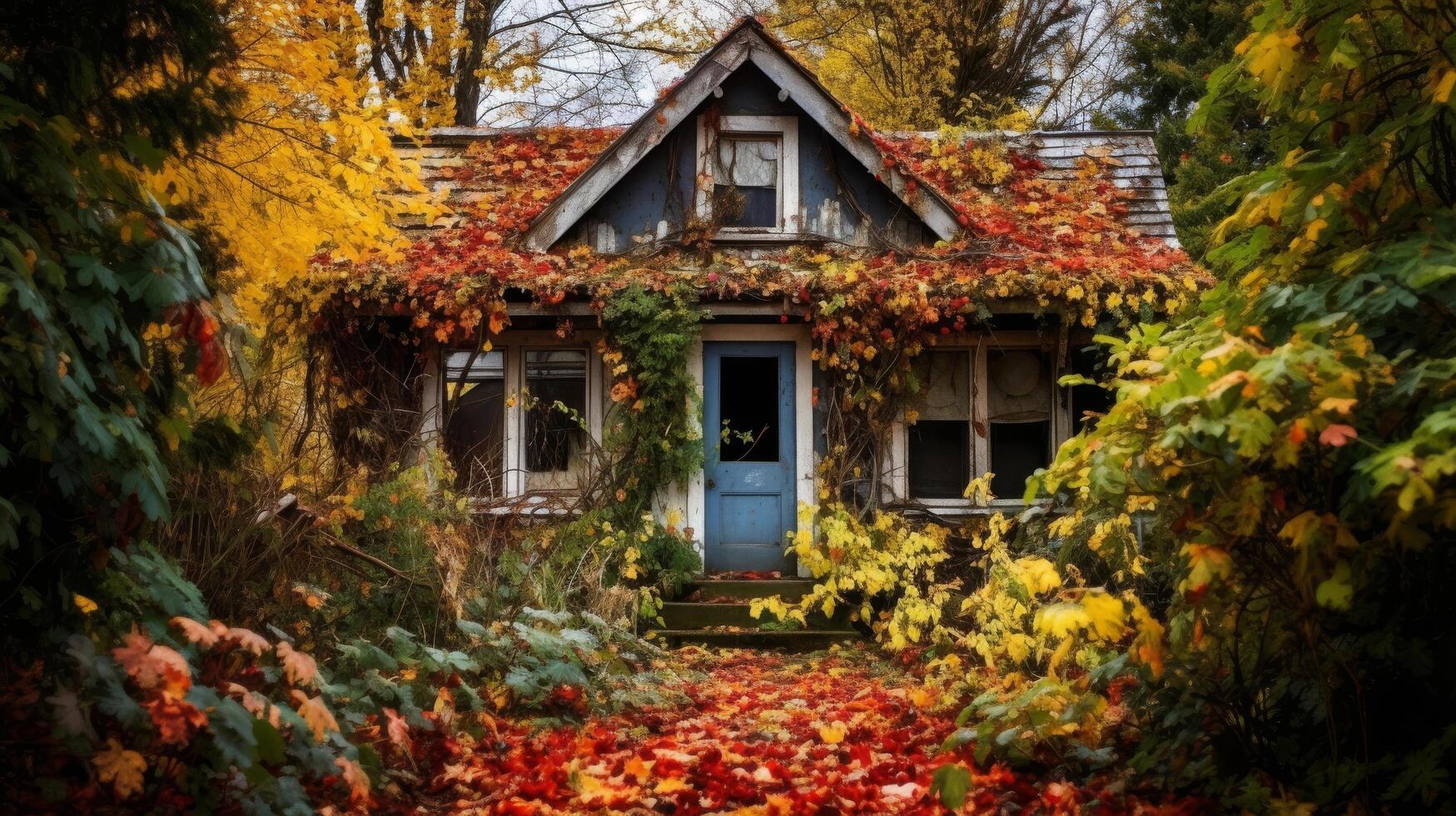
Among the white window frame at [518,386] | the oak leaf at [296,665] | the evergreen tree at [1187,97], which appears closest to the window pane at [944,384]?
the white window frame at [518,386]

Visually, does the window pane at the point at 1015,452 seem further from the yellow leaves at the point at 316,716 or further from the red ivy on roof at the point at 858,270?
the yellow leaves at the point at 316,716

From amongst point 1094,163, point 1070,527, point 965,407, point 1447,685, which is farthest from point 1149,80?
point 1447,685

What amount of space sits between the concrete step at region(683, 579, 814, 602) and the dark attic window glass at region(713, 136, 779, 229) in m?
3.64

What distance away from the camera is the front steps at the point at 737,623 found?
9820 mm

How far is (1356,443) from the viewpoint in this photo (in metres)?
3.31

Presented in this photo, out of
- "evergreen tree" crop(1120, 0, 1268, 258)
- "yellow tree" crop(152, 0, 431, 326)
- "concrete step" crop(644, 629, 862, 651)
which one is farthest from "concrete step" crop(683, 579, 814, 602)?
"evergreen tree" crop(1120, 0, 1268, 258)

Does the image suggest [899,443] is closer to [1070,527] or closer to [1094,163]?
[1094,163]

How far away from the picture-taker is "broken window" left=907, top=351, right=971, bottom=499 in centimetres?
1161

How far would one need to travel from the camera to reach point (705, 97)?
11.2 m

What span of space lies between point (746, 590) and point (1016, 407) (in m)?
3.54

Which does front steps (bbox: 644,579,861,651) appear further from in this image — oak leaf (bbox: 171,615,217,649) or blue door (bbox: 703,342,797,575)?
oak leaf (bbox: 171,615,217,649)

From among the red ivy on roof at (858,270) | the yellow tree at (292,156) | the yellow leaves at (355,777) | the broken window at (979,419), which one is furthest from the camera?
the broken window at (979,419)

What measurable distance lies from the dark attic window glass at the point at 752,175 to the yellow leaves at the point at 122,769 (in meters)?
8.86

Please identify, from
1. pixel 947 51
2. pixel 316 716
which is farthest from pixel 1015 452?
pixel 947 51
